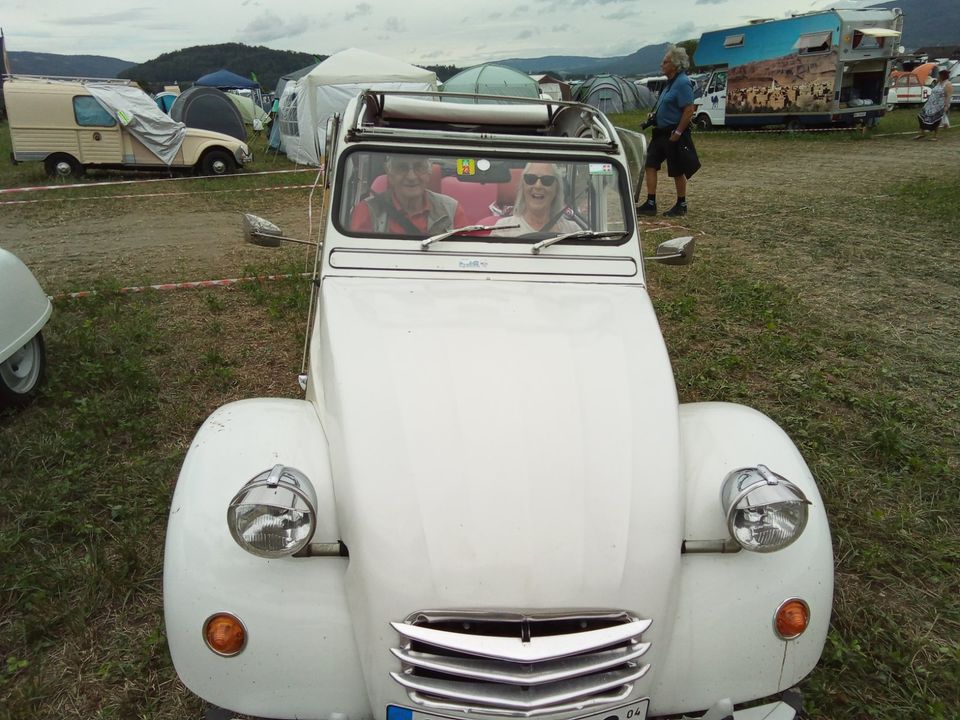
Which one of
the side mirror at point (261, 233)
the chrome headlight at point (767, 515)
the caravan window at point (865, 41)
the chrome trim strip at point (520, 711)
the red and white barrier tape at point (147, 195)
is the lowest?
the chrome trim strip at point (520, 711)

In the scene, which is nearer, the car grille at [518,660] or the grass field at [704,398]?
the car grille at [518,660]

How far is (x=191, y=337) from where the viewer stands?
6008 millimetres

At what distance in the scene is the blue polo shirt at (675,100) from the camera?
927 centimetres

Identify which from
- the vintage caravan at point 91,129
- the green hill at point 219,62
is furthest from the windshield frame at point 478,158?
the green hill at point 219,62

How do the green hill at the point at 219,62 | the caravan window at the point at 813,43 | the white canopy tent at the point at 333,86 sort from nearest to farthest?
1. the white canopy tent at the point at 333,86
2. the caravan window at the point at 813,43
3. the green hill at the point at 219,62

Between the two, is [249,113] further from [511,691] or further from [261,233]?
[511,691]

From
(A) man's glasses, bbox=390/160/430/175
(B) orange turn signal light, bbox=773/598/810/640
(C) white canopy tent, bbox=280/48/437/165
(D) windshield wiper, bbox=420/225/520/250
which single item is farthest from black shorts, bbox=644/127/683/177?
(C) white canopy tent, bbox=280/48/437/165

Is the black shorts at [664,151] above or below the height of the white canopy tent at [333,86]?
below

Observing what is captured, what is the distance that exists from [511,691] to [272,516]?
2.79ft

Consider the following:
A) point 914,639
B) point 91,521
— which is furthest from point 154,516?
point 914,639

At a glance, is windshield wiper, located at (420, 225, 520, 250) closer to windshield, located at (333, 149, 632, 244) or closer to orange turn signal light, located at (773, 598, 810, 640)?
windshield, located at (333, 149, 632, 244)

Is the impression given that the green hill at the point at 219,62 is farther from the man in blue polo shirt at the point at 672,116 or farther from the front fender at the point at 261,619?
the front fender at the point at 261,619

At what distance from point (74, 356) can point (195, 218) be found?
6.68 meters

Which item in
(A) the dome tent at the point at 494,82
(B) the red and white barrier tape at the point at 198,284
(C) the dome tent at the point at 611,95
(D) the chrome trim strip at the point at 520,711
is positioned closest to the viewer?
(D) the chrome trim strip at the point at 520,711
